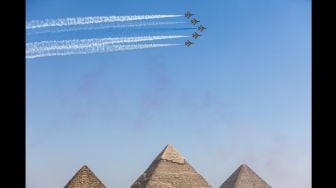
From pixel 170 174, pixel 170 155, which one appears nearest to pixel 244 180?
pixel 170 174

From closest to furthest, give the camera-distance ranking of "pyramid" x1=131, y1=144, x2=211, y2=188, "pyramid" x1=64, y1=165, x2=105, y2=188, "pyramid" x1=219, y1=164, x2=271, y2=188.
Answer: "pyramid" x1=64, y1=165, x2=105, y2=188, "pyramid" x1=131, y1=144, x2=211, y2=188, "pyramid" x1=219, y1=164, x2=271, y2=188

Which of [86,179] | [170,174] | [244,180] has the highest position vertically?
[170,174]

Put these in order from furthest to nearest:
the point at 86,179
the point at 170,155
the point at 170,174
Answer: the point at 170,174
the point at 170,155
the point at 86,179

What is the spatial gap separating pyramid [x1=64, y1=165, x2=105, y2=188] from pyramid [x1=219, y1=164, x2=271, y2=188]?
33.2 feet

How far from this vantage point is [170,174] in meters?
34.4

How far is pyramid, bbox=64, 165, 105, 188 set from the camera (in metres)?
29.8

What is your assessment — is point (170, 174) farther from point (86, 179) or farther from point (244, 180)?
point (86, 179)

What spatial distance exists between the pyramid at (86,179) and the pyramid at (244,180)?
33.2 ft

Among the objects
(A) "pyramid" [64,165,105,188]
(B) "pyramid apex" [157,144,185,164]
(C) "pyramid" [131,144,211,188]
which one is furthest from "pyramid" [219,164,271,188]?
(A) "pyramid" [64,165,105,188]

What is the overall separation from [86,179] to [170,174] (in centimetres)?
613

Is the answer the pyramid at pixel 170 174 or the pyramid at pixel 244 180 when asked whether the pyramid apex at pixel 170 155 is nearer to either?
the pyramid at pixel 170 174

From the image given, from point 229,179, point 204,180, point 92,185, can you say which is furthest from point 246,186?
point 92,185

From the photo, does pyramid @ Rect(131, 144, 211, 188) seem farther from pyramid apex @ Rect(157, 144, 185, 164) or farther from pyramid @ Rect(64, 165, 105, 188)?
pyramid @ Rect(64, 165, 105, 188)
